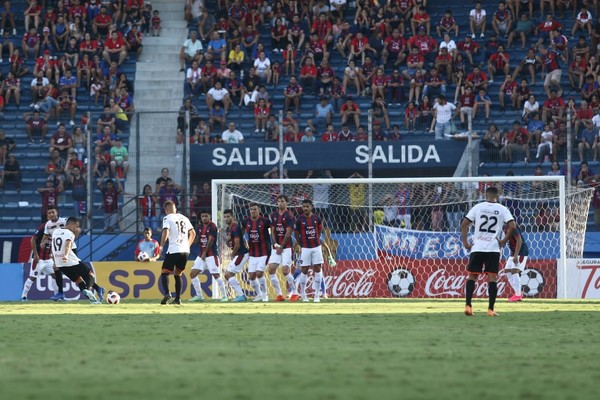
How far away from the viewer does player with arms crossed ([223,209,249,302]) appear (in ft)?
80.3

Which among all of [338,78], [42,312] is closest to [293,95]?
[338,78]

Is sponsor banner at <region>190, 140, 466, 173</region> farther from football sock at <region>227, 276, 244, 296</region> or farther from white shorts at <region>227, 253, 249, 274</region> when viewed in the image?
football sock at <region>227, 276, 244, 296</region>

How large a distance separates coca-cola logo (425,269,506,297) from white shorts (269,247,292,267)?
3.70 meters

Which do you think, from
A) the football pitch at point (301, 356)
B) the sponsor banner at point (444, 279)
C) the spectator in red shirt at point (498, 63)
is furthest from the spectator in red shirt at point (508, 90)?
the football pitch at point (301, 356)

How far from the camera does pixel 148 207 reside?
28391 millimetres

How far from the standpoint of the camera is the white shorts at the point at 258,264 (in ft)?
80.0

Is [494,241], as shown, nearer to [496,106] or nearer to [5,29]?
[496,106]

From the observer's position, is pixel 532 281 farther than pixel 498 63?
No

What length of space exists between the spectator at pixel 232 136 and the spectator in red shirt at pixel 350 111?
8.99ft

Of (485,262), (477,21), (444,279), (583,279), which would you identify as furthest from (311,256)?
(477,21)

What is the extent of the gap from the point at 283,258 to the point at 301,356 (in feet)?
46.9

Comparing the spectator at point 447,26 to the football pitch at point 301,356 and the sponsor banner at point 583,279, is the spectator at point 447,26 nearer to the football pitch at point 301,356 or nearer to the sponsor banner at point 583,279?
the sponsor banner at point 583,279

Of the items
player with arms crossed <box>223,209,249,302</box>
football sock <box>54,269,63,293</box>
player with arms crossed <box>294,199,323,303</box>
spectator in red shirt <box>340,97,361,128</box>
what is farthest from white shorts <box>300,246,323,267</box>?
spectator in red shirt <box>340,97,361,128</box>

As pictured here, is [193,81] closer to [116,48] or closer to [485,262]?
[116,48]
